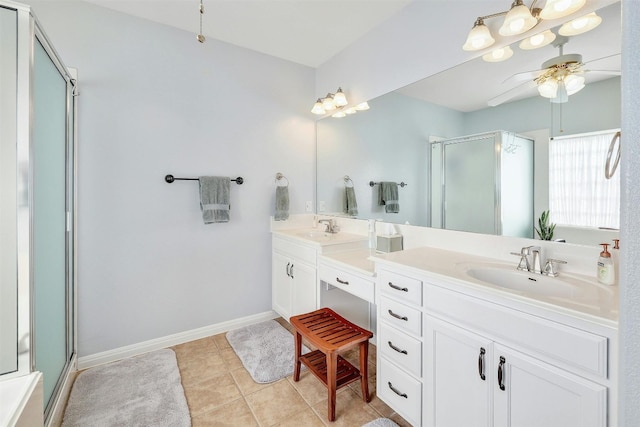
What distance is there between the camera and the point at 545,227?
1.41 m

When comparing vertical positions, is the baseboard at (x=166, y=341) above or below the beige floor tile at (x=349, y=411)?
above

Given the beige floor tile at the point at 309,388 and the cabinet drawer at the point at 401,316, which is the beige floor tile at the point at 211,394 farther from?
the cabinet drawer at the point at 401,316

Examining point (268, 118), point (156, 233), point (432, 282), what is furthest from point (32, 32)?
point (432, 282)

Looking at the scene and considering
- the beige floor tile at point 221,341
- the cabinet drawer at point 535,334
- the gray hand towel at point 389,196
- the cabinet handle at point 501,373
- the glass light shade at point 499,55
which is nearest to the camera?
the cabinet drawer at point 535,334

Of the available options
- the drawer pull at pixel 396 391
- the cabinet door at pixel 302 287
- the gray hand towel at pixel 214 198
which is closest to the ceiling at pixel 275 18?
the gray hand towel at pixel 214 198

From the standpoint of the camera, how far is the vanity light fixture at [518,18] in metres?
1.30

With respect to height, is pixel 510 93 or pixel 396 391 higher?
pixel 510 93

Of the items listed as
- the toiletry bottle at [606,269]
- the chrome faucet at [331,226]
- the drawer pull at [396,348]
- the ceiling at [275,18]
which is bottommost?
the drawer pull at [396,348]

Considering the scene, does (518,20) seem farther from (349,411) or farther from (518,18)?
(349,411)

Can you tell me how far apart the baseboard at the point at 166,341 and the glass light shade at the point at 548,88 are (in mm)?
2542

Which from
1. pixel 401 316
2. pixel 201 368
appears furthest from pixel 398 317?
pixel 201 368

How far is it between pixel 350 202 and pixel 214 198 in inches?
45.0

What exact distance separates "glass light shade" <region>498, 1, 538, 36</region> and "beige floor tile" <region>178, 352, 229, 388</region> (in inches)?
101

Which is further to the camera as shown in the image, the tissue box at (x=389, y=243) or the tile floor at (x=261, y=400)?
the tissue box at (x=389, y=243)
